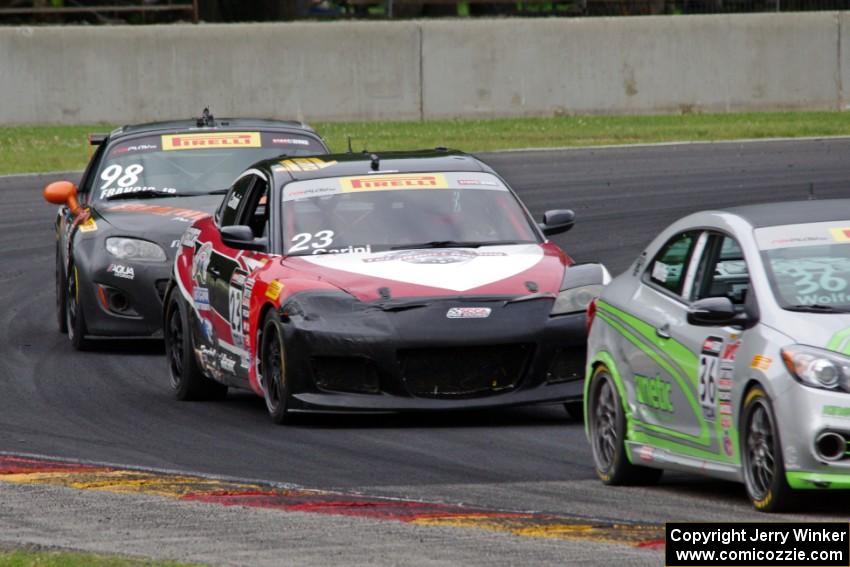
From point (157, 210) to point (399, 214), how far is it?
344 cm

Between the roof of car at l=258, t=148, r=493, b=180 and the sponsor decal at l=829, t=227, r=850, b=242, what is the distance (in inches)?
164

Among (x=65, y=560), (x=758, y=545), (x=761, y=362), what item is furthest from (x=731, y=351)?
(x=65, y=560)

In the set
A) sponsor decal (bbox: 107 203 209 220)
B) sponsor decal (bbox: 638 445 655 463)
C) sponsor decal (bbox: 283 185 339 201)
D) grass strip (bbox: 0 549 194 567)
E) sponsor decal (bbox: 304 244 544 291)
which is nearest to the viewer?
grass strip (bbox: 0 549 194 567)

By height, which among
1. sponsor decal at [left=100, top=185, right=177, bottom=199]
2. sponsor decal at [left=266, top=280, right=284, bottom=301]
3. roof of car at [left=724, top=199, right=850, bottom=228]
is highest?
roof of car at [left=724, top=199, right=850, bottom=228]

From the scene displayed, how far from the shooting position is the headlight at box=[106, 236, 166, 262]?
14.4 meters

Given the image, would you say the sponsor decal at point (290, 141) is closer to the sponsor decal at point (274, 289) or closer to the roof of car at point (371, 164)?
the roof of car at point (371, 164)

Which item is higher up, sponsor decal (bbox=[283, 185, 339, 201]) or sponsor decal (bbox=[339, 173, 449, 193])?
sponsor decal (bbox=[339, 173, 449, 193])

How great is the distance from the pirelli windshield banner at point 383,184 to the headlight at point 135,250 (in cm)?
254

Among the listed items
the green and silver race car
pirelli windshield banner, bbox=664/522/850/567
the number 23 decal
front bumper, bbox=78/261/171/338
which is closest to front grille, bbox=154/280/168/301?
front bumper, bbox=78/261/171/338

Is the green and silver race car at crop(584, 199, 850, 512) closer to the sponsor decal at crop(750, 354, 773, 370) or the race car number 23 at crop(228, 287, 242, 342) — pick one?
the sponsor decal at crop(750, 354, 773, 370)

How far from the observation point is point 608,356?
9.24 meters

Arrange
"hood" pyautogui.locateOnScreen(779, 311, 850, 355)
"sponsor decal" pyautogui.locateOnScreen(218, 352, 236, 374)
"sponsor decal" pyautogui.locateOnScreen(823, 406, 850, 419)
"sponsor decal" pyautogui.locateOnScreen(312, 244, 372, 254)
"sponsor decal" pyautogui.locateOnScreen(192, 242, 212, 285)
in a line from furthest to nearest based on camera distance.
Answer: "sponsor decal" pyautogui.locateOnScreen(192, 242, 212, 285)
"sponsor decal" pyautogui.locateOnScreen(218, 352, 236, 374)
"sponsor decal" pyautogui.locateOnScreen(312, 244, 372, 254)
"hood" pyautogui.locateOnScreen(779, 311, 850, 355)
"sponsor decal" pyautogui.locateOnScreen(823, 406, 850, 419)

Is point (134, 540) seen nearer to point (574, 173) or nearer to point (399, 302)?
point (399, 302)

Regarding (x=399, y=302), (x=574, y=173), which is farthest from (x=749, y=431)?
(x=574, y=173)
